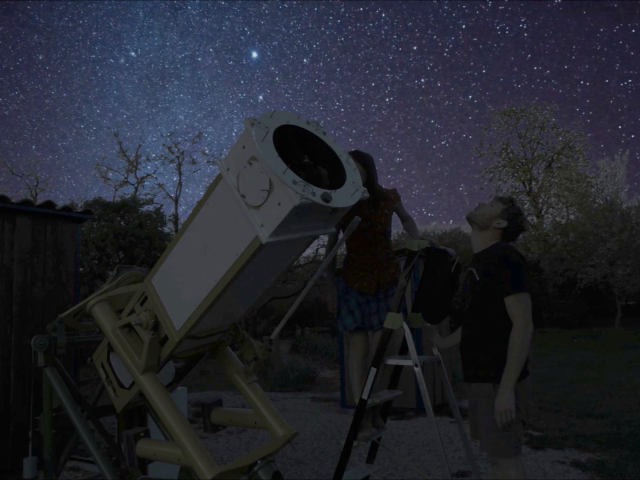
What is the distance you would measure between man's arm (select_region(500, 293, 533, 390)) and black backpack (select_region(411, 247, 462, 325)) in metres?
0.40

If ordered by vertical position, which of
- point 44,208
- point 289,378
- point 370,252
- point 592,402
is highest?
point 44,208

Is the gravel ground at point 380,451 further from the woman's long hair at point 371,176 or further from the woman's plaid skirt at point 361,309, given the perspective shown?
the woman's long hair at point 371,176

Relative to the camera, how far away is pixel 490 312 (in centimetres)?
262

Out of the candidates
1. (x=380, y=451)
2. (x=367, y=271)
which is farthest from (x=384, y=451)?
(x=367, y=271)

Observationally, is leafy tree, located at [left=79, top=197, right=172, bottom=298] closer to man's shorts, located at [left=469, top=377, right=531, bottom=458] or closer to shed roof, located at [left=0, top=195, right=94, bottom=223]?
shed roof, located at [left=0, top=195, right=94, bottom=223]

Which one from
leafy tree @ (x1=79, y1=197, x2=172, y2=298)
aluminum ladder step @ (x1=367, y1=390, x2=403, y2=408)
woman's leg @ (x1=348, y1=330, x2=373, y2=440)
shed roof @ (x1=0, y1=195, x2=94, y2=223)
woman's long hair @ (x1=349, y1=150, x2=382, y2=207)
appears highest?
leafy tree @ (x1=79, y1=197, x2=172, y2=298)

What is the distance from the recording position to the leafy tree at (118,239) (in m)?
12.1

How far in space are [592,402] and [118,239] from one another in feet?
34.2

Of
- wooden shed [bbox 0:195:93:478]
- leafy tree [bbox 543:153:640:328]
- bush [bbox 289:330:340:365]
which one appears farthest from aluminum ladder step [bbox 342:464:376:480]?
leafy tree [bbox 543:153:640:328]

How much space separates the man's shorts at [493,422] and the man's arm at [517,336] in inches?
6.5

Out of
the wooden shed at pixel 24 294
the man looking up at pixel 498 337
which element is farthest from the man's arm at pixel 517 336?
the wooden shed at pixel 24 294

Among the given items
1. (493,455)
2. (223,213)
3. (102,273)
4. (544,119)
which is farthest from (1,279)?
(544,119)

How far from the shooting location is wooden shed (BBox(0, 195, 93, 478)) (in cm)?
495

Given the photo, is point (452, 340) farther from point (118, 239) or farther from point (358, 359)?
point (118, 239)
